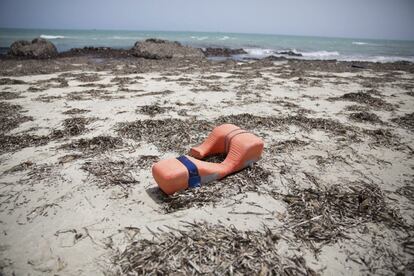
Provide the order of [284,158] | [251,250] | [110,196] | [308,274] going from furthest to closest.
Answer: [284,158]
[110,196]
[251,250]
[308,274]

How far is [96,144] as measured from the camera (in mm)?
4469

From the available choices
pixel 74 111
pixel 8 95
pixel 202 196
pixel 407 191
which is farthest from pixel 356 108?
pixel 8 95

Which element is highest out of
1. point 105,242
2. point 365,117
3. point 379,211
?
point 365,117

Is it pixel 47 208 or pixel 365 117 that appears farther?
pixel 365 117

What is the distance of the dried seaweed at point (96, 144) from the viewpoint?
4.30 meters

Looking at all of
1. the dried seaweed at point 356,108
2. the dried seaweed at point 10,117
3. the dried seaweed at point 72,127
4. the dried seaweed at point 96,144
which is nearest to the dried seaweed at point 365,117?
the dried seaweed at point 356,108

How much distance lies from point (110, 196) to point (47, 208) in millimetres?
692

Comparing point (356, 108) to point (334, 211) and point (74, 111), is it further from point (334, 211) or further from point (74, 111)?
point (74, 111)

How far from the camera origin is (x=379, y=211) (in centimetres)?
284

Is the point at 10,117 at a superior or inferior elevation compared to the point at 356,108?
inferior

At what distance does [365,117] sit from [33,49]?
2271cm

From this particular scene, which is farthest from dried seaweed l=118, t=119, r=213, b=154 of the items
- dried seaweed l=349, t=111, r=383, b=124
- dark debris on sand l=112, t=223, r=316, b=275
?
dried seaweed l=349, t=111, r=383, b=124

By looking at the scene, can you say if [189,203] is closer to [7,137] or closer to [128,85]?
[7,137]

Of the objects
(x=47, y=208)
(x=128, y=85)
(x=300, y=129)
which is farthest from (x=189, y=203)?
(x=128, y=85)
